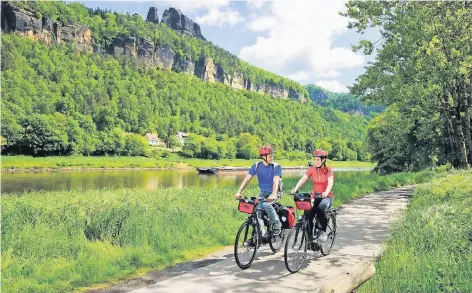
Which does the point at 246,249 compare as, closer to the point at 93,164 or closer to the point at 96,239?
the point at 96,239

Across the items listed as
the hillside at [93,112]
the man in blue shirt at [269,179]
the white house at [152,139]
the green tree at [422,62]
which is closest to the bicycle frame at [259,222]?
the man in blue shirt at [269,179]

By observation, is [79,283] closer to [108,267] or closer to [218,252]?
[108,267]

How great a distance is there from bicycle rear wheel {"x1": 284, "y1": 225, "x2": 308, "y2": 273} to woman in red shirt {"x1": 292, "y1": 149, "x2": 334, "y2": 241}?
38 centimetres

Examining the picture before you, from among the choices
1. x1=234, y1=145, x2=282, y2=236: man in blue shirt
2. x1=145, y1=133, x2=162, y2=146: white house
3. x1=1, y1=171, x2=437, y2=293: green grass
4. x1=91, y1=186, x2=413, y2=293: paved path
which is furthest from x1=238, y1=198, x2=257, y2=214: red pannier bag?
x1=145, y1=133, x2=162, y2=146: white house

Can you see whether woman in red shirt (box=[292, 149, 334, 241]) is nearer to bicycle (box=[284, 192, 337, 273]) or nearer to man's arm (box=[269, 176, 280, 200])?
bicycle (box=[284, 192, 337, 273])

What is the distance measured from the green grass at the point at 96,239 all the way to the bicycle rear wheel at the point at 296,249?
274cm

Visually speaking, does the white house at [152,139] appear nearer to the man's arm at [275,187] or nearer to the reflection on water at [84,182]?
the reflection on water at [84,182]

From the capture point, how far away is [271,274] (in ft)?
24.2

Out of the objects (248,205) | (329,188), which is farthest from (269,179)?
(329,188)

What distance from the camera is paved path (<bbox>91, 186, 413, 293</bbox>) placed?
559cm

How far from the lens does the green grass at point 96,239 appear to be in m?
7.26

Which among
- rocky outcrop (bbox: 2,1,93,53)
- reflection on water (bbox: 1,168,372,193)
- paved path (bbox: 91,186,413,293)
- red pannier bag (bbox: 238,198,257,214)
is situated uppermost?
rocky outcrop (bbox: 2,1,93,53)

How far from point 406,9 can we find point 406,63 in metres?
3.06

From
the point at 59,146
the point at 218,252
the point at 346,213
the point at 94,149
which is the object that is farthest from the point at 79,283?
the point at 94,149
